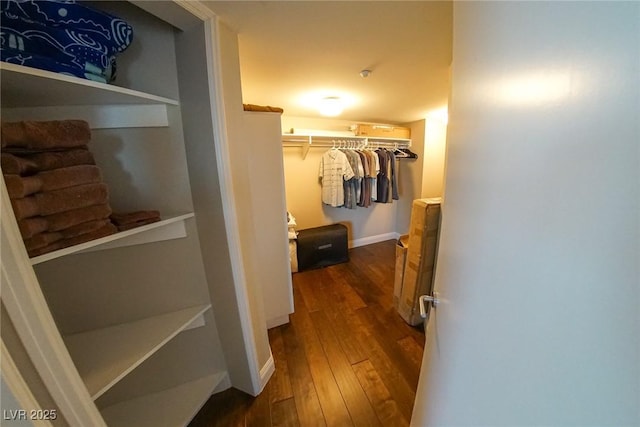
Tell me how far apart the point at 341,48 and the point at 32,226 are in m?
1.41

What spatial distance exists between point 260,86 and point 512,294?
1.91 meters

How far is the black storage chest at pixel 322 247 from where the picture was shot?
2598mm

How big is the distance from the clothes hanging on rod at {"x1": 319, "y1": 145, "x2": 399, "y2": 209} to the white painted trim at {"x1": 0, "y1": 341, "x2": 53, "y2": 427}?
239 centimetres

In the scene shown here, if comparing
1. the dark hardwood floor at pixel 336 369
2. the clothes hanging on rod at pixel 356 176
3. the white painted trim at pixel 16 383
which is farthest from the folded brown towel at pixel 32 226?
the clothes hanging on rod at pixel 356 176

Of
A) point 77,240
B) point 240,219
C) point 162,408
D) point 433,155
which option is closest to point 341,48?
point 240,219

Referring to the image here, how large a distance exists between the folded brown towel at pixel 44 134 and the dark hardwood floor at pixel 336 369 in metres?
1.42

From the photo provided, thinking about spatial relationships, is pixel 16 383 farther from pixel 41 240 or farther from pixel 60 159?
pixel 60 159

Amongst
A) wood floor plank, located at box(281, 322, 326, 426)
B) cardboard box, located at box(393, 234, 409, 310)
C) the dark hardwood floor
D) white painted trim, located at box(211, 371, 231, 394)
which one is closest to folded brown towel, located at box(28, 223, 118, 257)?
white painted trim, located at box(211, 371, 231, 394)

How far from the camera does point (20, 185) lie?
53cm

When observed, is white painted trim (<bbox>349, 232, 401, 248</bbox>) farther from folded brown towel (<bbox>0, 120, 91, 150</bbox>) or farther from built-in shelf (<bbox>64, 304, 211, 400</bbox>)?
folded brown towel (<bbox>0, 120, 91, 150</bbox>)

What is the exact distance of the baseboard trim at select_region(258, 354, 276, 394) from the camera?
1277 millimetres

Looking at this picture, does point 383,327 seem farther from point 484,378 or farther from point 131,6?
point 131,6

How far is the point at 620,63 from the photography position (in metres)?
0.22

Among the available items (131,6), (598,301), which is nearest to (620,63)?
(598,301)
